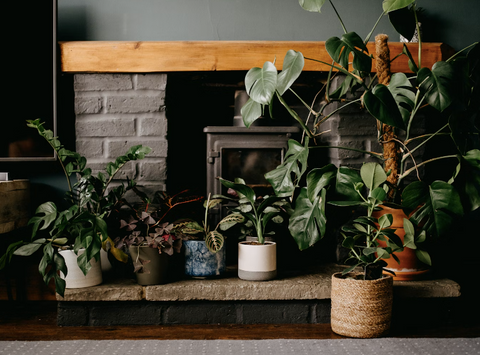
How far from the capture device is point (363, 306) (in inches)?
53.9

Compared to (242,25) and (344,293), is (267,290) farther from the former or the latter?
(242,25)

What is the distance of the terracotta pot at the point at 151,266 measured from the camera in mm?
1555

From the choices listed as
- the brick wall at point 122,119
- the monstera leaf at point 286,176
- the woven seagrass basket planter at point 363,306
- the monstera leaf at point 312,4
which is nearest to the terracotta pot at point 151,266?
the brick wall at point 122,119

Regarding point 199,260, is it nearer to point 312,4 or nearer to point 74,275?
point 74,275

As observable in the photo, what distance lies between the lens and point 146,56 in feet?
5.98

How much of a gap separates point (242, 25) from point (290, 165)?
0.87 m

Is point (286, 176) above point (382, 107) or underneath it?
underneath

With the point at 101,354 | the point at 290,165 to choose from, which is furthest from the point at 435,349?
the point at 101,354

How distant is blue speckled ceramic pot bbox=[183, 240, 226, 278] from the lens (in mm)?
1635

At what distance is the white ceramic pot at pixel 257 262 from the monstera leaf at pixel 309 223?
0.57 feet

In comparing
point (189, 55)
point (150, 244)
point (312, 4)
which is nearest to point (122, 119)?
point (189, 55)

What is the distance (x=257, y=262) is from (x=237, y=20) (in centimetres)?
116

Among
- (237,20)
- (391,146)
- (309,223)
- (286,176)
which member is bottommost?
(309,223)

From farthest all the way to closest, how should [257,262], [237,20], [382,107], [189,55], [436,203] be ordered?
[237,20] → [189,55] → [257,262] → [436,203] → [382,107]
